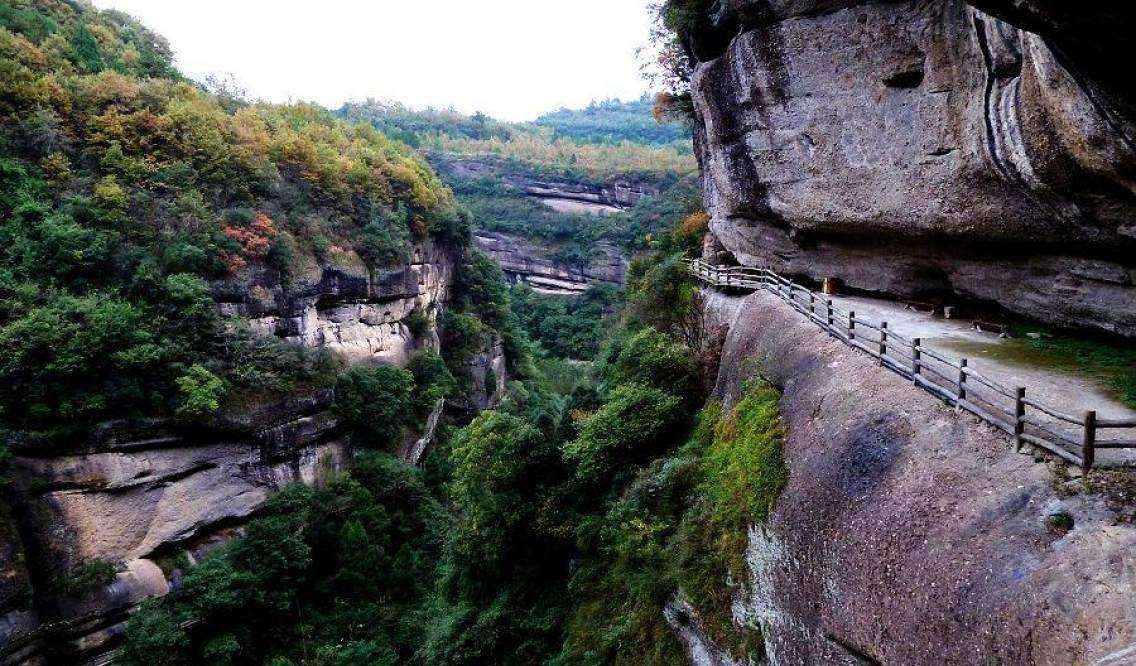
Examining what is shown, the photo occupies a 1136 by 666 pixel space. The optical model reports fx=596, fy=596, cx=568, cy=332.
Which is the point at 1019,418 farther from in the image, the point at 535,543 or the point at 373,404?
the point at 373,404

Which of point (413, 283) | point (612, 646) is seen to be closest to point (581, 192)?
point (413, 283)

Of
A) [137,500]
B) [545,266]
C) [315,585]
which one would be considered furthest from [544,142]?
[137,500]

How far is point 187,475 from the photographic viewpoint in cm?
2155

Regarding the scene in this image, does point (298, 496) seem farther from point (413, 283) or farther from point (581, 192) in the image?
point (581, 192)

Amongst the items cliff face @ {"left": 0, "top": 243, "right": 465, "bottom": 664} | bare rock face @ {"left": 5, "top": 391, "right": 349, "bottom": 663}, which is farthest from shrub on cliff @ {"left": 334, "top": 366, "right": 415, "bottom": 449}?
bare rock face @ {"left": 5, "top": 391, "right": 349, "bottom": 663}

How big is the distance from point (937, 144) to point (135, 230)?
88.3ft

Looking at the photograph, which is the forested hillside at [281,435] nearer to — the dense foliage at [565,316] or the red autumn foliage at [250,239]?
the red autumn foliage at [250,239]

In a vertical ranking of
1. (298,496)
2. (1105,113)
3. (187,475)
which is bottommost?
(298,496)

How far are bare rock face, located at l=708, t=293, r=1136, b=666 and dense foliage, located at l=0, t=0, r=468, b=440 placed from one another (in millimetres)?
20349

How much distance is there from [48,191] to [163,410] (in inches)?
398

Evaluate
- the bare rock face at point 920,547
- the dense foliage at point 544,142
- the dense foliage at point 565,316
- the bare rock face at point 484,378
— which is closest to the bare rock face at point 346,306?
the bare rock face at point 484,378

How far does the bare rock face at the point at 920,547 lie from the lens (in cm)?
437

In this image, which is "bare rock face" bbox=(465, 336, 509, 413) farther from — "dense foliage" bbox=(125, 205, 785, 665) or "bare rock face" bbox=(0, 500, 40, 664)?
"bare rock face" bbox=(0, 500, 40, 664)

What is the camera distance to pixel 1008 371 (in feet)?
28.3
